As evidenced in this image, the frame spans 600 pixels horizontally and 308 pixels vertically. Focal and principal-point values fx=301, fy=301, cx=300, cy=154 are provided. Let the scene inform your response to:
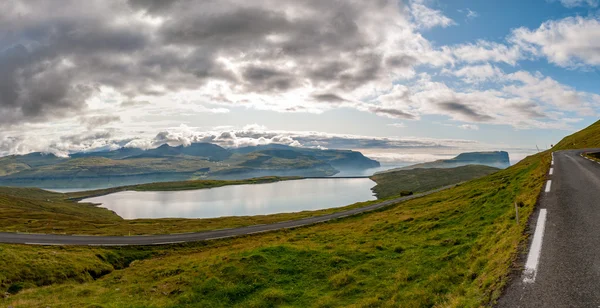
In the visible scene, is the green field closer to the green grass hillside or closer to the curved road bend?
the curved road bend

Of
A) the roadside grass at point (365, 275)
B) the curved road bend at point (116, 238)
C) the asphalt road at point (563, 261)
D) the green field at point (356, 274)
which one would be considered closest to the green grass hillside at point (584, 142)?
the roadside grass at point (365, 275)

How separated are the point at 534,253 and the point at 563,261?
103 centimetres

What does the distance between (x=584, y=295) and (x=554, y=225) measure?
8.10 metres

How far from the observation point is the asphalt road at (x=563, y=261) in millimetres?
9219

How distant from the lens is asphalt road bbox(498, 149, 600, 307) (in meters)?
A: 9.22

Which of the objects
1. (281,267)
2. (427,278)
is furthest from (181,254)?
(427,278)

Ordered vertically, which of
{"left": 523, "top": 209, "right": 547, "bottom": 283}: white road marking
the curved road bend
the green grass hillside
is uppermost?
the green grass hillside

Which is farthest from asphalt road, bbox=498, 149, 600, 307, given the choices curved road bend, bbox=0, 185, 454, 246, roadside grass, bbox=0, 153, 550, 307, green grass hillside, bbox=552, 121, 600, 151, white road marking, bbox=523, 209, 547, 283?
green grass hillside, bbox=552, 121, 600, 151

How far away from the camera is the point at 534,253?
12391 millimetres

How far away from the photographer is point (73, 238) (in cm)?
6228

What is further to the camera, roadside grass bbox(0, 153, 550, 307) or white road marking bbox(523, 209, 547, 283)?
roadside grass bbox(0, 153, 550, 307)

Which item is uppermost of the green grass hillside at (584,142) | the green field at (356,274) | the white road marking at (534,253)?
the green grass hillside at (584,142)

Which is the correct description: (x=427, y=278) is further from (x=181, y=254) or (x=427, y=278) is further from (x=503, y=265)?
(x=181, y=254)

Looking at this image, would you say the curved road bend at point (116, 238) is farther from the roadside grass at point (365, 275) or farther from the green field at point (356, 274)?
the roadside grass at point (365, 275)
